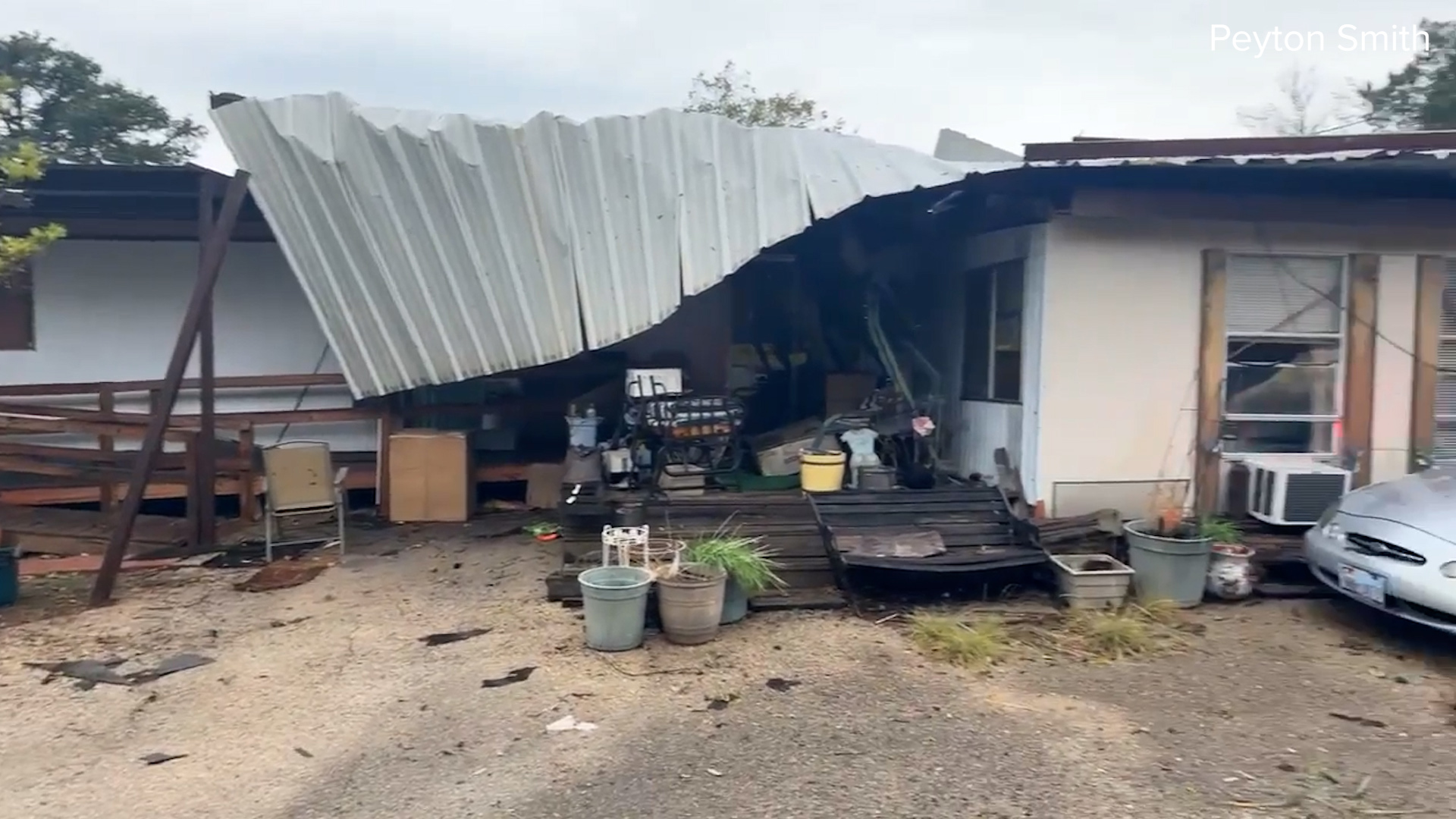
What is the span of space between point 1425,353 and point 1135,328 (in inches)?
78.4

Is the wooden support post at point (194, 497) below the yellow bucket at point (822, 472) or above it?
below

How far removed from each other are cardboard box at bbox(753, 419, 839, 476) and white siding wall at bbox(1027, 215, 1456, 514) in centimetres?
163

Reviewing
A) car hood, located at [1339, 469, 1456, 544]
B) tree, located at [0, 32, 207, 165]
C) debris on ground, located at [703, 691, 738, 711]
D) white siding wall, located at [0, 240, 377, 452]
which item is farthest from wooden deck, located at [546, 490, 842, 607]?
tree, located at [0, 32, 207, 165]

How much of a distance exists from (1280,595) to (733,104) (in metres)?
18.7

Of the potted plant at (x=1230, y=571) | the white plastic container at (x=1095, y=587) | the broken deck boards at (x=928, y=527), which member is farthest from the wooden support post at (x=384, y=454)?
the potted plant at (x=1230, y=571)

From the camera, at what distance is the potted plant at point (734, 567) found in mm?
5195

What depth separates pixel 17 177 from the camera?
5695mm

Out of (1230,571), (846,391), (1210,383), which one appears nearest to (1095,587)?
(1230,571)

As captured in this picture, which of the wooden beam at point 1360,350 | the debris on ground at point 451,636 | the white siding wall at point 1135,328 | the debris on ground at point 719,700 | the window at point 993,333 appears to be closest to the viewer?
the debris on ground at point 719,700

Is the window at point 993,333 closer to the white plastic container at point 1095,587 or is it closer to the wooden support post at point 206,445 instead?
the white plastic container at point 1095,587

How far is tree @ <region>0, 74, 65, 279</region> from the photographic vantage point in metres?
5.52

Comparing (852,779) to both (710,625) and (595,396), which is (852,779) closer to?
(710,625)

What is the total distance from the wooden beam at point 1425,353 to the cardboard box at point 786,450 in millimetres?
3798

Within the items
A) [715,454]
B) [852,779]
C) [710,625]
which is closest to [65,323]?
[715,454]
